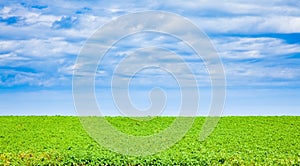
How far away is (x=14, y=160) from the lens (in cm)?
2017

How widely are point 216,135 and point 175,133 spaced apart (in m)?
2.22

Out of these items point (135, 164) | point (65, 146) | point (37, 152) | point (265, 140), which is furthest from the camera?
point (265, 140)

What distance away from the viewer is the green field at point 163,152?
64.6 ft

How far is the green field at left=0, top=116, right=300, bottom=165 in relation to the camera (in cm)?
1970

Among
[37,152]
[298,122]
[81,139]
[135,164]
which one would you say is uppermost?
[298,122]

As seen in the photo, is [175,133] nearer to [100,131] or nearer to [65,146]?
[100,131]

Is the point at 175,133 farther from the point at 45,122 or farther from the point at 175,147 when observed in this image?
the point at 45,122

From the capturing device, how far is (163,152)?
21766mm

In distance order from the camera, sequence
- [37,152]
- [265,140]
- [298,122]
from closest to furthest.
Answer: [37,152], [265,140], [298,122]

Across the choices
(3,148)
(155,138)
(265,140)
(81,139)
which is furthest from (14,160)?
(265,140)

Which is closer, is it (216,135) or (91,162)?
(91,162)

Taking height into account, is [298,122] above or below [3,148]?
above

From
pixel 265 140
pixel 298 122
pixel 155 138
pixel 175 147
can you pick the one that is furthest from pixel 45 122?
pixel 298 122

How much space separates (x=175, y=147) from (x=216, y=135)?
13.8 ft
